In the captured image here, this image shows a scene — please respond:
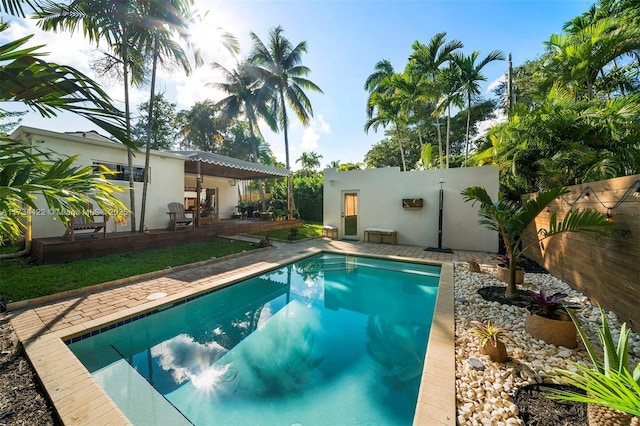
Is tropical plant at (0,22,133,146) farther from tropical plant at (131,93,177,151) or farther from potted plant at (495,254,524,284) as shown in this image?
tropical plant at (131,93,177,151)

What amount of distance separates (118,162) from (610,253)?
12.8m

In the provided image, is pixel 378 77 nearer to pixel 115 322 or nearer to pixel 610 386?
pixel 115 322

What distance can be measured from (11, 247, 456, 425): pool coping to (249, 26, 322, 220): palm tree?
11617 millimetres

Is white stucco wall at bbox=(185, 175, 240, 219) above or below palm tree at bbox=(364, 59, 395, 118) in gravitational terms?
below

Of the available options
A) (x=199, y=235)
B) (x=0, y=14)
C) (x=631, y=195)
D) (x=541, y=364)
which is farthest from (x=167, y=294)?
(x=631, y=195)

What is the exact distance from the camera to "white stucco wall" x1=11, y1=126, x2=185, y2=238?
23.5ft

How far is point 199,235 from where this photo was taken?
31.8 feet

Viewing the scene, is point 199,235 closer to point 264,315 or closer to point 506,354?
point 264,315

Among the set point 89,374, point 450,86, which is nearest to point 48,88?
point 89,374

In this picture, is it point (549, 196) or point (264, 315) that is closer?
point (549, 196)

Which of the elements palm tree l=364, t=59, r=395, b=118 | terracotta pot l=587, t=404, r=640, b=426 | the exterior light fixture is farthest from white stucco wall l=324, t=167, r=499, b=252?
terracotta pot l=587, t=404, r=640, b=426

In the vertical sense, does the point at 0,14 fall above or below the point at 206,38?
below

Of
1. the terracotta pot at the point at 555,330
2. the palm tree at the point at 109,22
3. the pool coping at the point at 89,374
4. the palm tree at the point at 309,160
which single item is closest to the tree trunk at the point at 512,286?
the pool coping at the point at 89,374

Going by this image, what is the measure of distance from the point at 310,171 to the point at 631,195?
1171 inches
